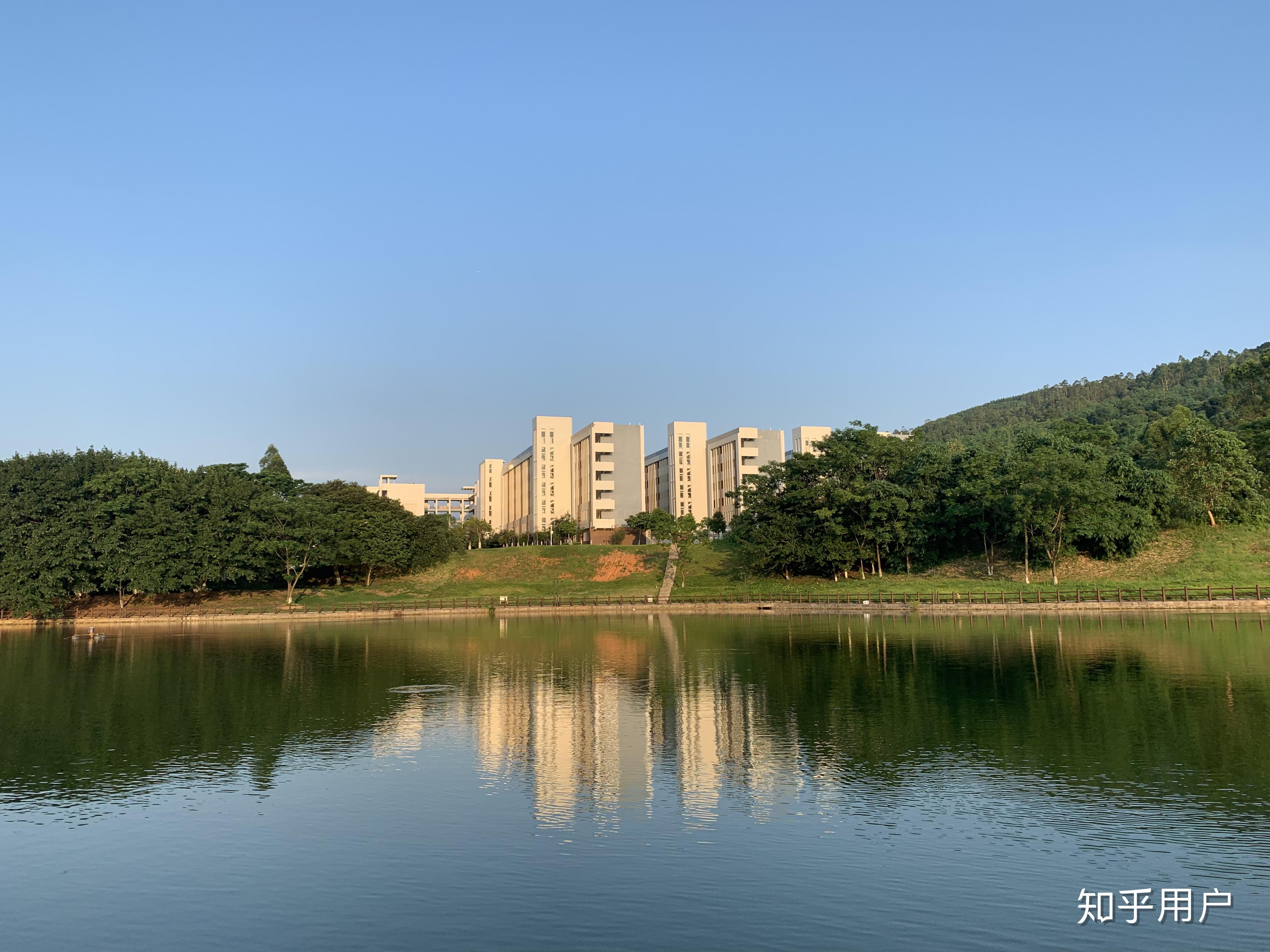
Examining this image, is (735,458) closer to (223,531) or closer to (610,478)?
(610,478)

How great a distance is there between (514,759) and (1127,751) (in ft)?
43.2

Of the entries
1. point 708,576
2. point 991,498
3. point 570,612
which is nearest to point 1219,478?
point 991,498

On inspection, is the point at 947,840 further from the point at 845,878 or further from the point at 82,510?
the point at 82,510

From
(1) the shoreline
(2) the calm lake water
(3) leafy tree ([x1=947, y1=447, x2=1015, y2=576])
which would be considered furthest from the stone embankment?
(2) the calm lake water

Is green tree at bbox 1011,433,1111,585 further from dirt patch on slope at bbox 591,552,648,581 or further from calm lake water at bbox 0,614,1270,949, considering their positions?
dirt patch on slope at bbox 591,552,648,581

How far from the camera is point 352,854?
14062mm

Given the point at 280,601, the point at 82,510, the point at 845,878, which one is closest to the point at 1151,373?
the point at 280,601

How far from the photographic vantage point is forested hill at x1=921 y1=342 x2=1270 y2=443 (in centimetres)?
12441

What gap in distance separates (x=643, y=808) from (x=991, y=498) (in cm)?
6060

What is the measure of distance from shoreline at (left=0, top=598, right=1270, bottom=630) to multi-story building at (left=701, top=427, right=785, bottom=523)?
177 feet

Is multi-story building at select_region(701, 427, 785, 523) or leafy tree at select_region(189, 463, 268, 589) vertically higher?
multi-story building at select_region(701, 427, 785, 523)

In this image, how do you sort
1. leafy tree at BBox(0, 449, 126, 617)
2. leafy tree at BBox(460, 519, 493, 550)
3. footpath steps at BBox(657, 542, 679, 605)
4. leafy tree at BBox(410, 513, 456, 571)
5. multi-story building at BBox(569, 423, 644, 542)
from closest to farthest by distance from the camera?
leafy tree at BBox(0, 449, 126, 617), footpath steps at BBox(657, 542, 679, 605), leafy tree at BBox(410, 513, 456, 571), multi-story building at BBox(569, 423, 644, 542), leafy tree at BBox(460, 519, 493, 550)

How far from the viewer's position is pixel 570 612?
227ft

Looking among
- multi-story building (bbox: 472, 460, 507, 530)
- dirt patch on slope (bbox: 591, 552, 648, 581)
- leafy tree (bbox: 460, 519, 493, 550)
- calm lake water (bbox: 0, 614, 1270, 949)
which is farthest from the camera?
multi-story building (bbox: 472, 460, 507, 530)
